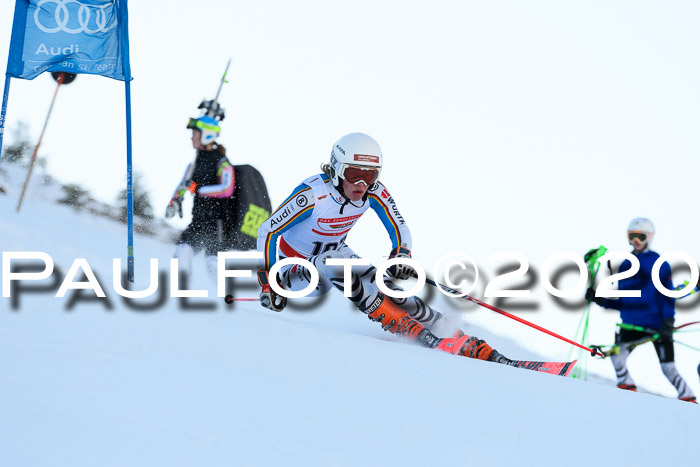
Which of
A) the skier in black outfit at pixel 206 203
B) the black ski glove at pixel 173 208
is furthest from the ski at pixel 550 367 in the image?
the black ski glove at pixel 173 208

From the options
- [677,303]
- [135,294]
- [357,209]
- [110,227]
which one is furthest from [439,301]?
[110,227]

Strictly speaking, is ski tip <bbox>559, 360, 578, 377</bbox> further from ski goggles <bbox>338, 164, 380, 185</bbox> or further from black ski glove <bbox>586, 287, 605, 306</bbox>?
black ski glove <bbox>586, 287, 605, 306</bbox>

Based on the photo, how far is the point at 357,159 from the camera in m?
5.28

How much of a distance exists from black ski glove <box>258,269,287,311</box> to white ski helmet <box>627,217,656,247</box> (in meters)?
3.98

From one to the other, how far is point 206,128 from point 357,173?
118 inches

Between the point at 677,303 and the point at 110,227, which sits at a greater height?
the point at 110,227

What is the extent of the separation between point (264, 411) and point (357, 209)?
275 cm

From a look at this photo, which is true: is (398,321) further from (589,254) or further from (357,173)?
(589,254)

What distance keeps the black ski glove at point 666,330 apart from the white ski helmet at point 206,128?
4.95 meters

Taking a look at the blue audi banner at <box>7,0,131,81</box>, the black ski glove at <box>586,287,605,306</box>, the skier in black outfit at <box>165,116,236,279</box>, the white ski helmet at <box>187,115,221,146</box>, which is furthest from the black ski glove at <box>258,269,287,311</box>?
the black ski glove at <box>586,287,605,306</box>

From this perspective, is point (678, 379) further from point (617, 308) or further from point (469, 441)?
point (469, 441)

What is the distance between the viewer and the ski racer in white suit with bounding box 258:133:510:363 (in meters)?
5.32

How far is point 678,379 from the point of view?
7074mm

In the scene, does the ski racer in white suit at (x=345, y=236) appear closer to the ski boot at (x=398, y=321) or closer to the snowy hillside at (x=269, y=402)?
the ski boot at (x=398, y=321)
